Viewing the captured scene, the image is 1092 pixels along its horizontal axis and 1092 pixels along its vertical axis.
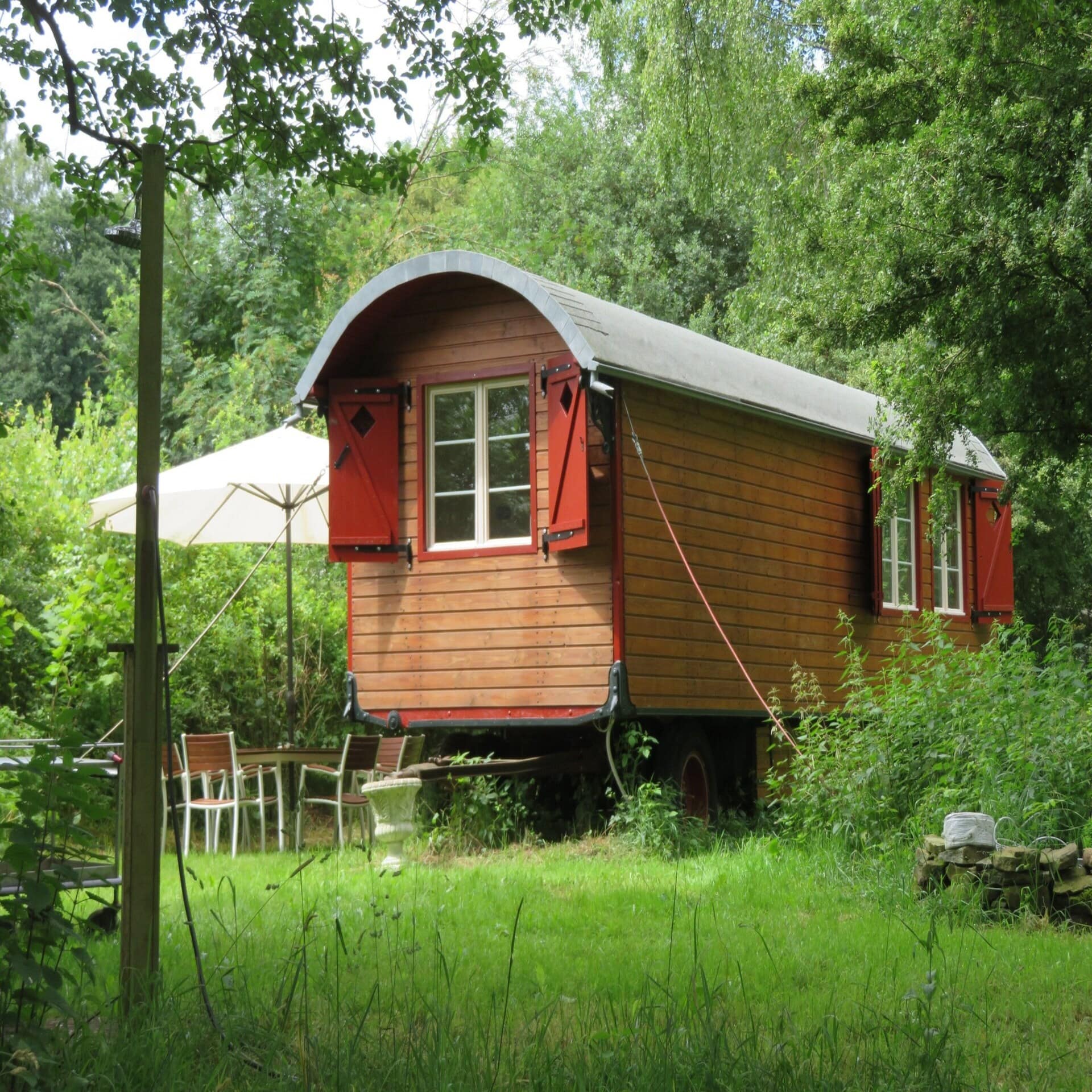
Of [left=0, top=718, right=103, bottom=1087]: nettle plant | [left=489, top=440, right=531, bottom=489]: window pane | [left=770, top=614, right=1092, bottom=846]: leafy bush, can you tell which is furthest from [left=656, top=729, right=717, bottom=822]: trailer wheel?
[left=0, top=718, right=103, bottom=1087]: nettle plant

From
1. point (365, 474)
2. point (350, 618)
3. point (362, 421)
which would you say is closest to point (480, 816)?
point (350, 618)

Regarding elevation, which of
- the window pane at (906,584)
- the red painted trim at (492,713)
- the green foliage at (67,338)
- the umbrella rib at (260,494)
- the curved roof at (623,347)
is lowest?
the red painted trim at (492,713)

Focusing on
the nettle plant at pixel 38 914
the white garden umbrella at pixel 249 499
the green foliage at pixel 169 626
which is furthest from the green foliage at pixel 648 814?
the nettle plant at pixel 38 914

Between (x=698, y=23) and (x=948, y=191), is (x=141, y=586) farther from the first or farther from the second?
(x=698, y=23)

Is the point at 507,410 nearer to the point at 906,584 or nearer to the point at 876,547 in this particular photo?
the point at 876,547

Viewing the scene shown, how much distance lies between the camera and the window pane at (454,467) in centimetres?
1080

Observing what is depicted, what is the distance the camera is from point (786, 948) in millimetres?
5816

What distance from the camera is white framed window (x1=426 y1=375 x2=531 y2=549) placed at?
418 inches

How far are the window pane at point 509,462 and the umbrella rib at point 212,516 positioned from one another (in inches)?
93.3

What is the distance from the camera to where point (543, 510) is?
1037 centimetres

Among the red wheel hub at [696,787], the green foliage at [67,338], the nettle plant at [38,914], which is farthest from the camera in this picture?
the green foliage at [67,338]

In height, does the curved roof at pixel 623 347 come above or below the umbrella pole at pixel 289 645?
above

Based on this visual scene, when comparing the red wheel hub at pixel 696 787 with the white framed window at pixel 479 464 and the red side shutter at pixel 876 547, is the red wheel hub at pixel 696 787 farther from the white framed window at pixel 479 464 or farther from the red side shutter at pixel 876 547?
the red side shutter at pixel 876 547

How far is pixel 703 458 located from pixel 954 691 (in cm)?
318
